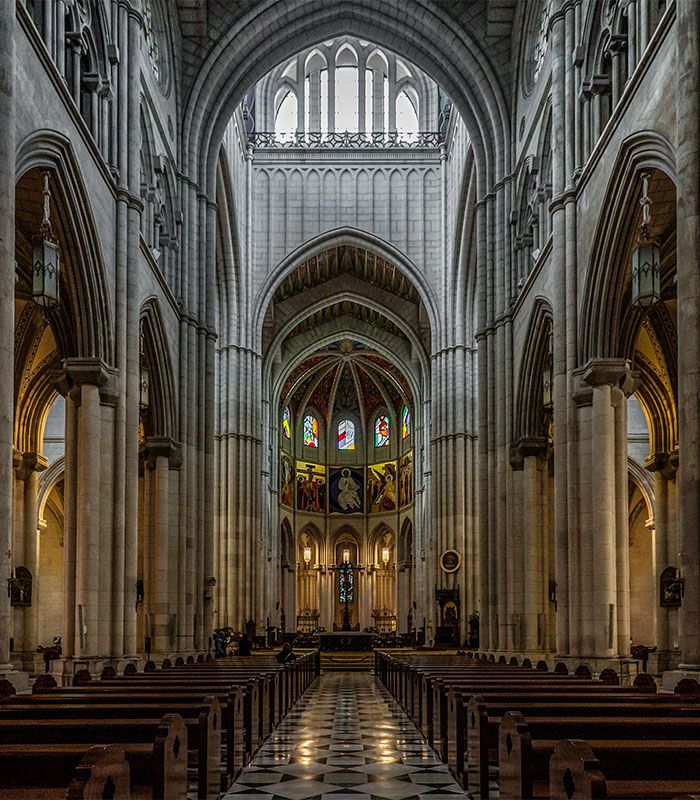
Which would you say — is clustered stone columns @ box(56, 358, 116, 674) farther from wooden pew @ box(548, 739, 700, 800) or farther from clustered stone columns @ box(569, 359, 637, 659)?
wooden pew @ box(548, 739, 700, 800)

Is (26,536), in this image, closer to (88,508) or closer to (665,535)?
(88,508)

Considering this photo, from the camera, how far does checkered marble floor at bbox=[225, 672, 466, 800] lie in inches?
383

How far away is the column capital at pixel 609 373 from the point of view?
17.6 m

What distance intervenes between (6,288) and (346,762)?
239 inches

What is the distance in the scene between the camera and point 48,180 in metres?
15.1

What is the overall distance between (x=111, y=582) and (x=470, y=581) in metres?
22.5

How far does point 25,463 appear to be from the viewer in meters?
27.8

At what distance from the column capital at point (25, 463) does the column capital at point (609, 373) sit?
51.1 feet

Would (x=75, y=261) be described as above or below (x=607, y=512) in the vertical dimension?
above

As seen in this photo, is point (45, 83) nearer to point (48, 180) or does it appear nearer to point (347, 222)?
point (48, 180)

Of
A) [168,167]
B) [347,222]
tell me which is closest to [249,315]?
[347,222]

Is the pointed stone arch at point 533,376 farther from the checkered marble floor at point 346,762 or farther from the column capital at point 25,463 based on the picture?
the column capital at point 25,463

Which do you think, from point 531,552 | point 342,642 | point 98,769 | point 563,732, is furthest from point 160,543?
point 98,769

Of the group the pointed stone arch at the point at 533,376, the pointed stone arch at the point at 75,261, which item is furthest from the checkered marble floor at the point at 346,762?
the pointed stone arch at the point at 533,376
